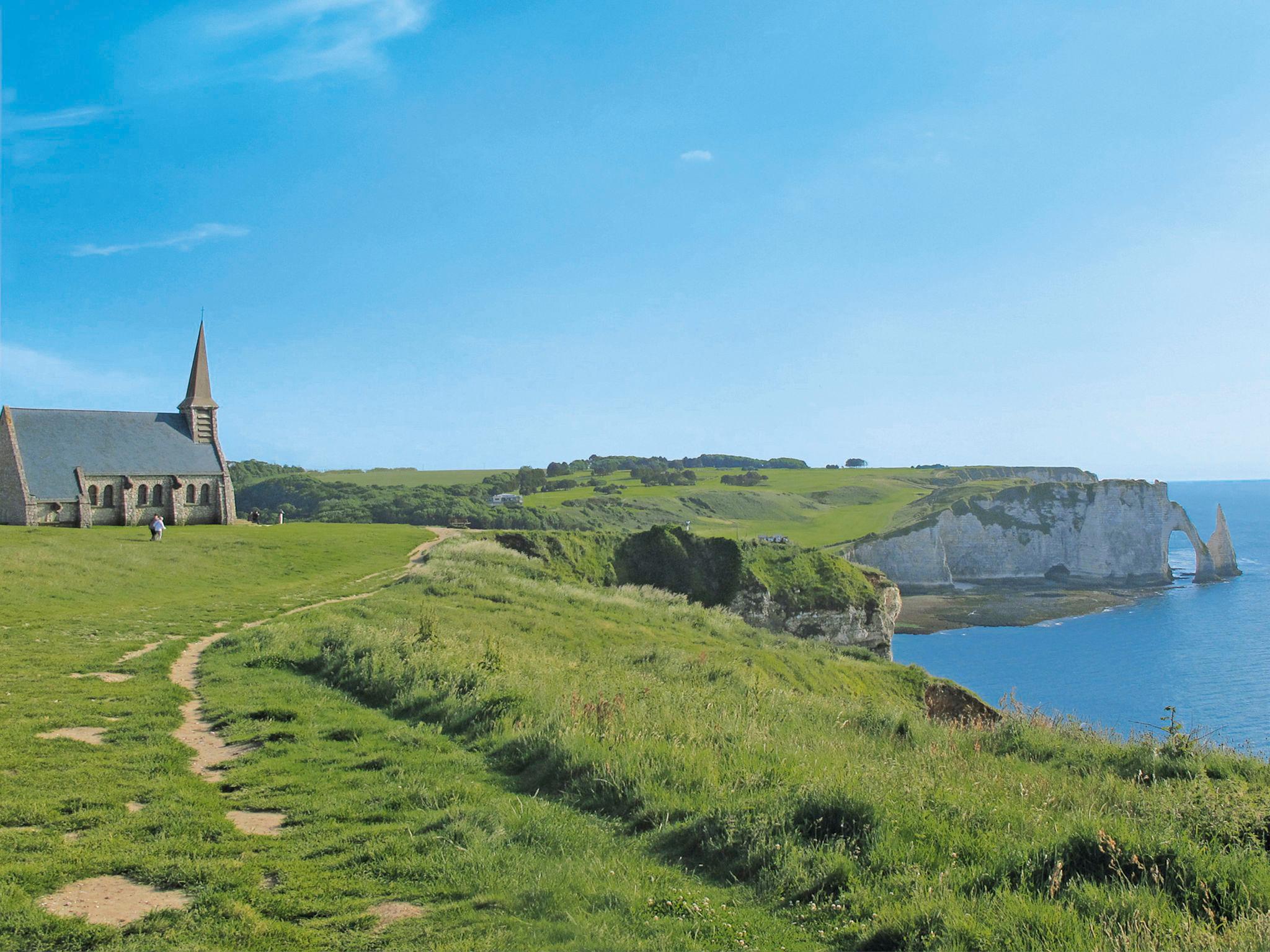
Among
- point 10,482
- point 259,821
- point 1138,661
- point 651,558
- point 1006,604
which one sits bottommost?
point 1138,661

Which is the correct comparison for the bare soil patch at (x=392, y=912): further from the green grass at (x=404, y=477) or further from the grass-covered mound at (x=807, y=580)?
the green grass at (x=404, y=477)

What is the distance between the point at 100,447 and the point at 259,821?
49965 mm

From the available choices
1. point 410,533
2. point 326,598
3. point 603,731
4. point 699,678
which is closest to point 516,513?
point 410,533

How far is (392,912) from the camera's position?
219 inches

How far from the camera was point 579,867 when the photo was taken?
20.2ft

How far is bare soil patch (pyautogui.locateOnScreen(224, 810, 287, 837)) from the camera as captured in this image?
281 inches

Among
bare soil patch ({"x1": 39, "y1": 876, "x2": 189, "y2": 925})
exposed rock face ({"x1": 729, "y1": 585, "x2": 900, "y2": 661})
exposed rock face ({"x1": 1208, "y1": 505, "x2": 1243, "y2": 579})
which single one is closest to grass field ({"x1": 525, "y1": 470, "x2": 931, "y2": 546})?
exposed rock face ({"x1": 729, "y1": 585, "x2": 900, "y2": 661})

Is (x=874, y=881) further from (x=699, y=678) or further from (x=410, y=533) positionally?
(x=410, y=533)

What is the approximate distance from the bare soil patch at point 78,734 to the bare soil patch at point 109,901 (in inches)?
182

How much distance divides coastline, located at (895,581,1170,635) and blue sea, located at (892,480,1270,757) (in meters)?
1.96

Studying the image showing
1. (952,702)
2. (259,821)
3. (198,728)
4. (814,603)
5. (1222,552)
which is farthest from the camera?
(1222,552)

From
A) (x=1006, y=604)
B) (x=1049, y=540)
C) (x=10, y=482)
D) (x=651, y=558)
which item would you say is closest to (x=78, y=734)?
(x=10, y=482)

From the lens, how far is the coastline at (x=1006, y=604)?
80.5 metres

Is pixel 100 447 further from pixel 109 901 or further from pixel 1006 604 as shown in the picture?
pixel 1006 604
